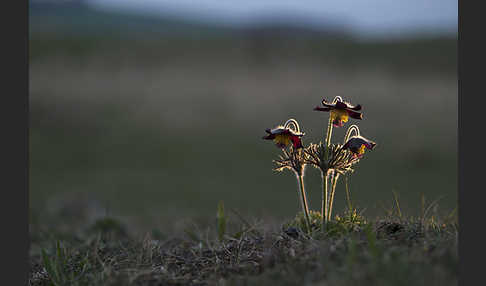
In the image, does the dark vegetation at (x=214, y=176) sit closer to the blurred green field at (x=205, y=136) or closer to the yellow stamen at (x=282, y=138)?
the blurred green field at (x=205, y=136)

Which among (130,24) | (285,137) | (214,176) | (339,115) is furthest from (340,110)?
(130,24)

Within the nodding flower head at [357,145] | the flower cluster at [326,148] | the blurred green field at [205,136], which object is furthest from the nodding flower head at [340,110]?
the blurred green field at [205,136]

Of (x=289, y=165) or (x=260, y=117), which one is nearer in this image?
(x=289, y=165)

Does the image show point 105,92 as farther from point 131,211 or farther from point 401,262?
point 401,262

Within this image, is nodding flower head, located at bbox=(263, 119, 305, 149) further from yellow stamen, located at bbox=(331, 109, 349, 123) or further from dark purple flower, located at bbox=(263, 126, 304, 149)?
yellow stamen, located at bbox=(331, 109, 349, 123)

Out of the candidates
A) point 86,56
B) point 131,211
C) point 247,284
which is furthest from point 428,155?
point 86,56

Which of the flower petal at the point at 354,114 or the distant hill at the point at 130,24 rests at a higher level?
the distant hill at the point at 130,24
